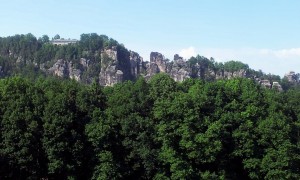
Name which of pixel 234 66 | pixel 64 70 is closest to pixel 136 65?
pixel 64 70

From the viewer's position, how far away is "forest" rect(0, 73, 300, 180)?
114ft

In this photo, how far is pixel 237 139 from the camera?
3878 cm

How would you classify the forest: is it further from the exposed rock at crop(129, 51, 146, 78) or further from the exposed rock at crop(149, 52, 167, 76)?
the exposed rock at crop(149, 52, 167, 76)

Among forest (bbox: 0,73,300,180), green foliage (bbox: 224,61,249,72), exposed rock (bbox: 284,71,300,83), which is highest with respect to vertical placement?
green foliage (bbox: 224,61,249,72)

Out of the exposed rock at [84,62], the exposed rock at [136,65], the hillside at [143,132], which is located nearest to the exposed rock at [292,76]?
the exposed rock at [136,65]

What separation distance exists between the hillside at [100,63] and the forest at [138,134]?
95438 mm

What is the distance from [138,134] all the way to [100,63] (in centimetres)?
11662

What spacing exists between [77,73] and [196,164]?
111 m

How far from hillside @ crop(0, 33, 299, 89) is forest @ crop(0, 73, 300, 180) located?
9544cm

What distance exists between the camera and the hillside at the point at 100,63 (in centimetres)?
14288

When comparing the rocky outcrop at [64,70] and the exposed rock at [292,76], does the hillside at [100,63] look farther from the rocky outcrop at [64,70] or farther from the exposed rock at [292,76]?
the exposed rock at [292,76]

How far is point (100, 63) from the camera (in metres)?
152

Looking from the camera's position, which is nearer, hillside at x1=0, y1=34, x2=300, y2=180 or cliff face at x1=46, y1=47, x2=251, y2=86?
hillside at x1=0, y1=34, x2=300, y2=180

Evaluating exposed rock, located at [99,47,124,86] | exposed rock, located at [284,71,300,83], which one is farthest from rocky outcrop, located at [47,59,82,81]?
exposed rock, located at [284,71,300,83]
